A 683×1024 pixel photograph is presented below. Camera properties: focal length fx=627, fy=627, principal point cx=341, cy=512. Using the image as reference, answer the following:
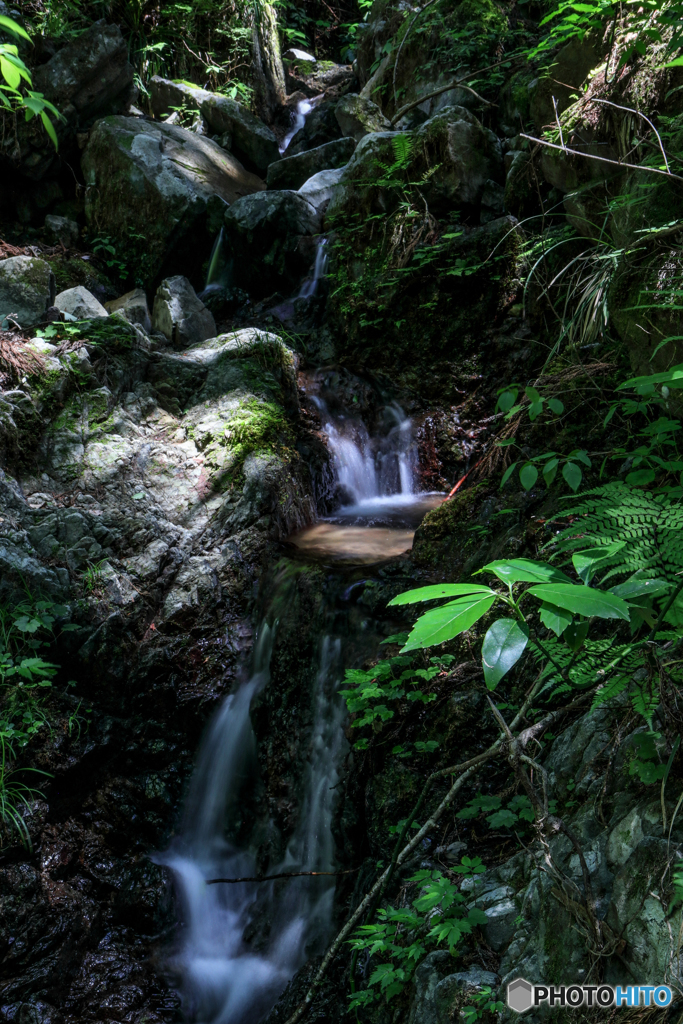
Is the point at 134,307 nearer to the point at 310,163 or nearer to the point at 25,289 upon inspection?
the point at 25,289

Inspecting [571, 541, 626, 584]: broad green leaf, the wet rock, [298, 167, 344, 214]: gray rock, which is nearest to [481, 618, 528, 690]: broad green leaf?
[571, 541, 626, 584]: broad green leaf

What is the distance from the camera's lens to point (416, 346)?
19.7 feet

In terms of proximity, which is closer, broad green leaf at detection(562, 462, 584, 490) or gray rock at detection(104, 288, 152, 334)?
broad green leaf at detection(562, 462, 584, 490)

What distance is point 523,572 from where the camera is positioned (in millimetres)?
1161

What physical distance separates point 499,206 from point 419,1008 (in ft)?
20.3

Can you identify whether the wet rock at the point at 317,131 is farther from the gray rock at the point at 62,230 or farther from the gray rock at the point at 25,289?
the gray rock at the point at 25,289

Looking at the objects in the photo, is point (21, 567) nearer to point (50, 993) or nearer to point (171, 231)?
point (50, 993)

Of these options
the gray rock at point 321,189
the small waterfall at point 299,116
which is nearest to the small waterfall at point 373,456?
the gray rock at point 321,189

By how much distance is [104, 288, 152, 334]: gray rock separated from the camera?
6320 mm

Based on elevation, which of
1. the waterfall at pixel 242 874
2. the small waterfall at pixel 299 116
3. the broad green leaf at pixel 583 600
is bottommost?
the waterfall at pixel 242 874

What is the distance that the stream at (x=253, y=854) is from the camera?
293 cm

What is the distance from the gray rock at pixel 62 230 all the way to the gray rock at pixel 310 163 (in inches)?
120

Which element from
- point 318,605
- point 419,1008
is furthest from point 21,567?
point 419,1008
